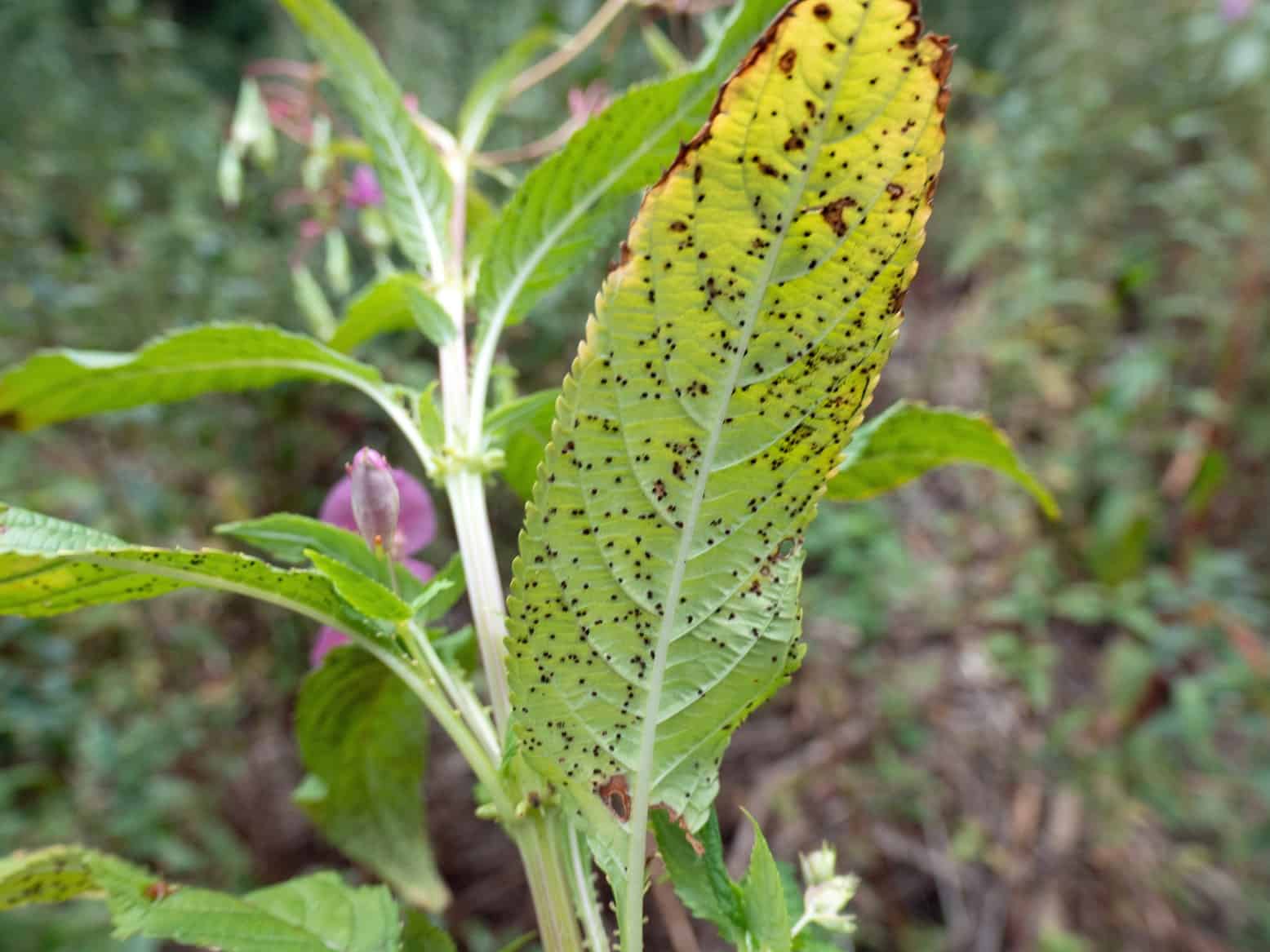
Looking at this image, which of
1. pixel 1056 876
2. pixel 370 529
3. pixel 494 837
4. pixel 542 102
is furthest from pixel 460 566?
pixel 542 102

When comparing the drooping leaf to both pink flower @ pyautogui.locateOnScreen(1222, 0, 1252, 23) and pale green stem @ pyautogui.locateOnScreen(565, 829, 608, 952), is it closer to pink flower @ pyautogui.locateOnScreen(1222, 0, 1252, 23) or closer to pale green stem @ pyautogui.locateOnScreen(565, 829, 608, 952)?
pale green stem @ pyautogui.locateOnScreen(565, 829, 608, 952)

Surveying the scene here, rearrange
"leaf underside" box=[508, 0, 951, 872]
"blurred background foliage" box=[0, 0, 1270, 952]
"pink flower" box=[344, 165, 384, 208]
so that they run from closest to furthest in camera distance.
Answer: "leaf underside" box=[508, 0, 951, 872] < "pink flower" box=[344, 165, 384, 208] < "blurred background foliage" box=[0, 0, 1270, 952]

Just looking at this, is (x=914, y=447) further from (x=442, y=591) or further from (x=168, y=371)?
(x=168, y=371)

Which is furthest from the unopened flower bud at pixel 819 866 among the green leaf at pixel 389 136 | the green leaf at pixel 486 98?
the green leaf at pixel 486 98

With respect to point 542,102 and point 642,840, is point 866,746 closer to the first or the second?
point 642,840

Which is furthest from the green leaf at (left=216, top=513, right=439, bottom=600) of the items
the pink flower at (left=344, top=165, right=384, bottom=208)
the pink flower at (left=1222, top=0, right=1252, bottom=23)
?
the pink flower at (left=1222, top=0, right=1252, bottom=23)

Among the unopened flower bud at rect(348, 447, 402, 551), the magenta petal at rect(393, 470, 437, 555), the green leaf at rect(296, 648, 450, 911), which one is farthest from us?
the magenta petal at rect(393, 470, 437, 555)

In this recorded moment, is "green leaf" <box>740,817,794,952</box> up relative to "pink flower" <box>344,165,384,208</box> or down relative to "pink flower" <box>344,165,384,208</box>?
down
